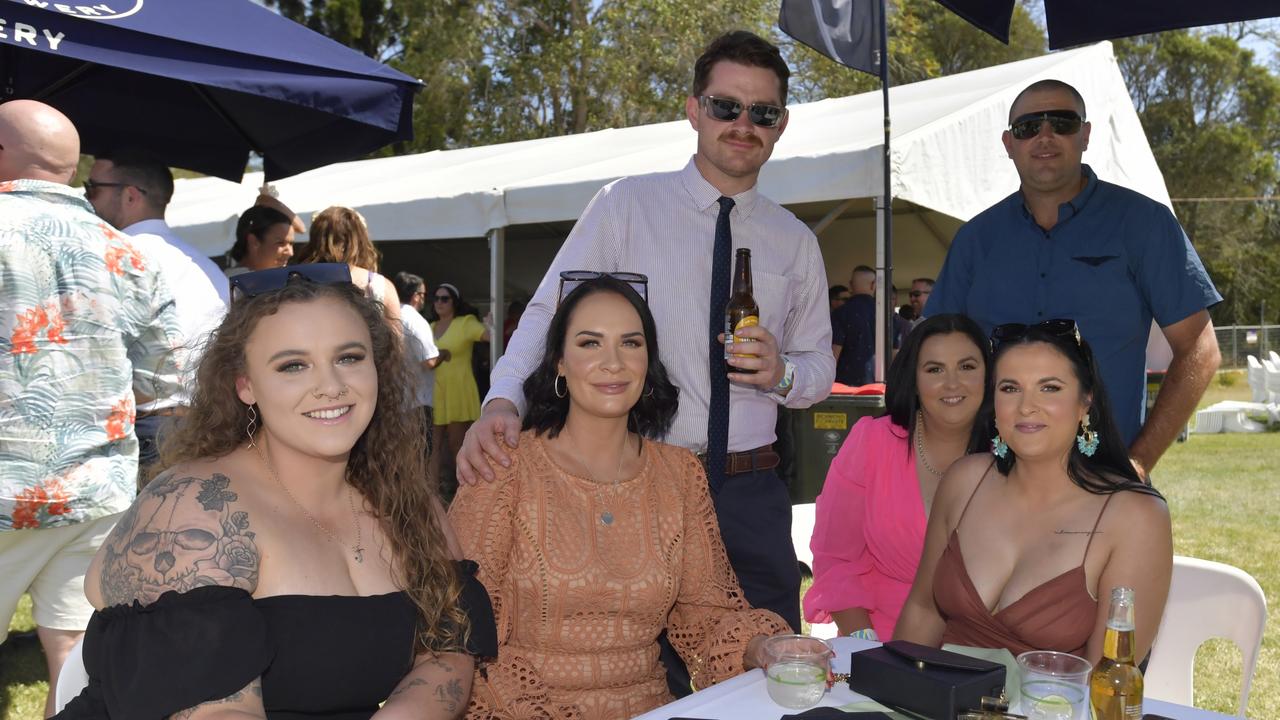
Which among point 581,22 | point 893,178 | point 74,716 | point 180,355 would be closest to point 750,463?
point 74,716

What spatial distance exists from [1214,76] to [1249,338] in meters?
12.6

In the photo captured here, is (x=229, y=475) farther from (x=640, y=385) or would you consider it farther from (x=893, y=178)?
(x=893, y=178)

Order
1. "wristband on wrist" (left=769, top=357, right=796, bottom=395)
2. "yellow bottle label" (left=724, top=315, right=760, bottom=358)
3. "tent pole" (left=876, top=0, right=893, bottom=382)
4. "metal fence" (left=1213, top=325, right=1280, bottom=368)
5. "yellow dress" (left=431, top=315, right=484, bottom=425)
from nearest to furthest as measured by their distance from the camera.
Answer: "yellow bottle label" (left=724, top=315, right=760, bottom=358), "wristband on wrist" (left=769, top=357, right=796, bottom=395), "tent pole" (left=876, top=0, right=893, bottom=382), "yellow dress" (left=431, top=315, right=484, bottom=425), "metal fence" (left=1213, top=325, right=1280, bottom=368)

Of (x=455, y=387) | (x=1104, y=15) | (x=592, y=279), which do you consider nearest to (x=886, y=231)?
(x=1104, y=15)

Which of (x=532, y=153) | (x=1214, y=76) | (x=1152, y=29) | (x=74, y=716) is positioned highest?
(x=1214, y=76)

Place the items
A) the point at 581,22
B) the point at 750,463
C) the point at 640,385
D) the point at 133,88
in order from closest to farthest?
the point at 640,385 < the point at 750,463 < the point at 133,88 < the point at 581,22

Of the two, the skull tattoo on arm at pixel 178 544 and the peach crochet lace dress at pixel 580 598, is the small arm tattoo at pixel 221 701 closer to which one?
the skull tattoo on arm at pixel 178 544

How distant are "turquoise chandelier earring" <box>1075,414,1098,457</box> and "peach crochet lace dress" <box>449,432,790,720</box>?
82cm

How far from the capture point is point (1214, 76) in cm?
3194

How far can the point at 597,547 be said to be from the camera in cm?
240

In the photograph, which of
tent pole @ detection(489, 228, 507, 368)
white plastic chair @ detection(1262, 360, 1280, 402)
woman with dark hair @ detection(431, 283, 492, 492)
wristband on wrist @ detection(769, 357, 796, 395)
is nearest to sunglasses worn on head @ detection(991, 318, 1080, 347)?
wristband on wrist @ detection(769, 357, 796, 395)

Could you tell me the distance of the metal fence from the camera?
2383 centimetres

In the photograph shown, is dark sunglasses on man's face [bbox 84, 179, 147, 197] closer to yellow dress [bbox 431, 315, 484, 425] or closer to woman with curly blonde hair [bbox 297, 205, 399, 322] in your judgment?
woman with curly blonde hair [bbox 297, 205, 399, 322]

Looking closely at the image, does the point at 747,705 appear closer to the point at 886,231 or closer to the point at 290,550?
the point at 290,550
